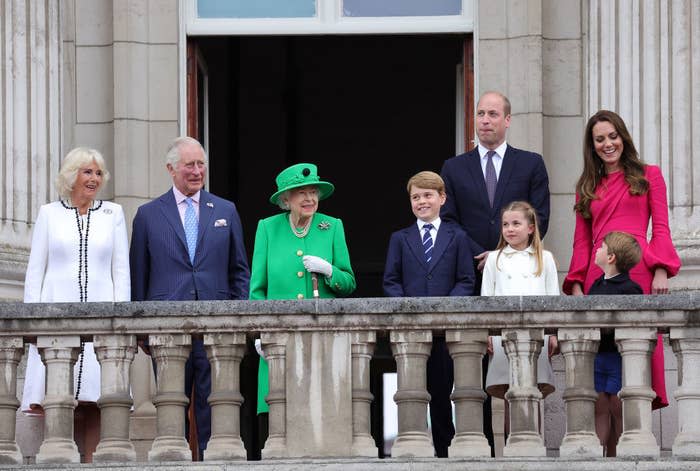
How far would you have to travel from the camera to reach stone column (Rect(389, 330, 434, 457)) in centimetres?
1190

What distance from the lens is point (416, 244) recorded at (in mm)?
12734

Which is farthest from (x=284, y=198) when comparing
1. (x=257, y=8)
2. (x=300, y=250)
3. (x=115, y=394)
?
(x=257, y=8)

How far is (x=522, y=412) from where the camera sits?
11961 mm

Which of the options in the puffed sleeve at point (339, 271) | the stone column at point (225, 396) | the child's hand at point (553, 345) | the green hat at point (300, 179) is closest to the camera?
the stone column at point (225, 396)

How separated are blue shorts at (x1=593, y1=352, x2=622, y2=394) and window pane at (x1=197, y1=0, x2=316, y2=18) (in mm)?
4709

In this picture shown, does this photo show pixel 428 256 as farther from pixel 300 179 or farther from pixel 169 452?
pixel 169 452

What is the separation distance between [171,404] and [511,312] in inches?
74.9

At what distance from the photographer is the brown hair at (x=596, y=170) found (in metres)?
12.7

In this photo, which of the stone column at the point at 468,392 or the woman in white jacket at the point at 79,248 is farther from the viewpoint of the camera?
the woman in white jacket at the point at 79,248

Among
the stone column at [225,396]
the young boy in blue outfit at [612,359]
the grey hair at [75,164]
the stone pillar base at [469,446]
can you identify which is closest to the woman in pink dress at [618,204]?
the young boy in blue outfit at [612,359]

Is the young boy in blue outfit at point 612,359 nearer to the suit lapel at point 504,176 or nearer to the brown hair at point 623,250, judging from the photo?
the brown hair at point 623,250

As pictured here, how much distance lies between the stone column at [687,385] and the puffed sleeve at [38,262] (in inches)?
140

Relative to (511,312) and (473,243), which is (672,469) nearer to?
(511,312)

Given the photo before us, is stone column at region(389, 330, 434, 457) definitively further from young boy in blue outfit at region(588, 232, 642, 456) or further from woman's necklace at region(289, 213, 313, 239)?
woman's necklace at region(289, 213, 313, 239)
